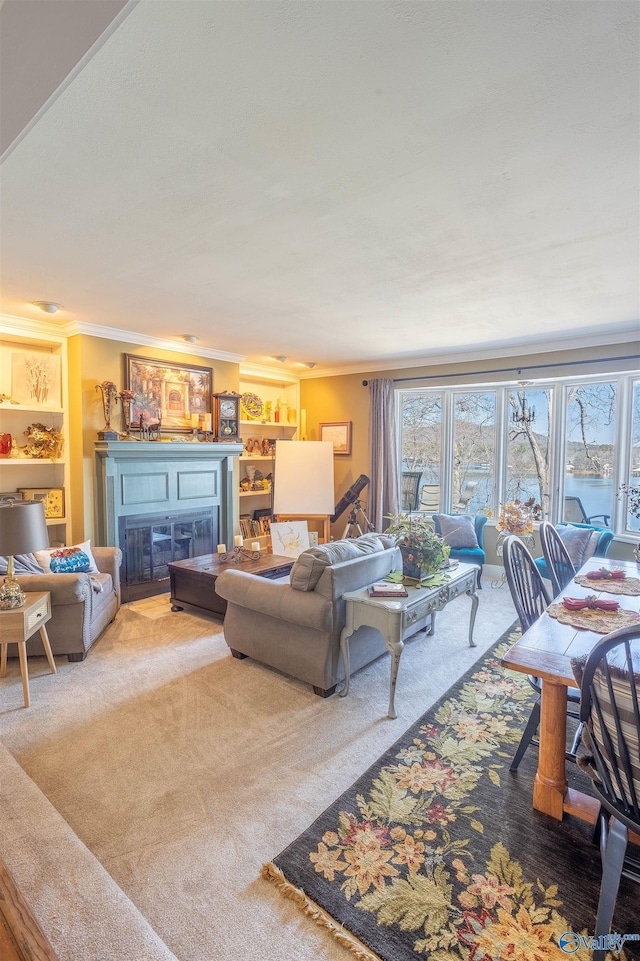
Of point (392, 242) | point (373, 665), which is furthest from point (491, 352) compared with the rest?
point (373, 665)

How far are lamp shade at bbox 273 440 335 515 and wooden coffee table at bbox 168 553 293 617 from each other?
155cm

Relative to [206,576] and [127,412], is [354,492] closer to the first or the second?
[206,576]

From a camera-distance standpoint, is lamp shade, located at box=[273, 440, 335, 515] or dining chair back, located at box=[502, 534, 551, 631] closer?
dining chair back, located at box=[502, 534, 551, 631]

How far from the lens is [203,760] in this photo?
7.40 ft

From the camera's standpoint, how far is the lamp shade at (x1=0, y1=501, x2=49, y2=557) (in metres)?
2.72

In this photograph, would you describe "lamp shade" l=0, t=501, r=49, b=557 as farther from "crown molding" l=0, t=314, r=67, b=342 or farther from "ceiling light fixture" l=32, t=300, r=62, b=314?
"crown molding" l=0, t=314, r=67, b=342

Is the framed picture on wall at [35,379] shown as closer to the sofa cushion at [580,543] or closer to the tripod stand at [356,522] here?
the tripod stand at [356,522]

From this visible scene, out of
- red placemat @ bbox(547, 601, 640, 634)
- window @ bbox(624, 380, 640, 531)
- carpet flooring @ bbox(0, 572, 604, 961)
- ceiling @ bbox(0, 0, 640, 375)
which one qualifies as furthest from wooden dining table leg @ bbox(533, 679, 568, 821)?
window @ bbox(624, 380, 640, 531)

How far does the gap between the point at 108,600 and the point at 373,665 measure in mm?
2218

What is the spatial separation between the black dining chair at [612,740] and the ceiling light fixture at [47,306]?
13.9ft

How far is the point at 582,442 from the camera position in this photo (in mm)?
4992

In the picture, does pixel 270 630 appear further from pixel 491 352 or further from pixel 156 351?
pixel 491 352

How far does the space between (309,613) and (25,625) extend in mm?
1690

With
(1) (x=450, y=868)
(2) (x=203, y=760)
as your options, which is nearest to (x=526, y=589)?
(1) (x=450, y=868)
